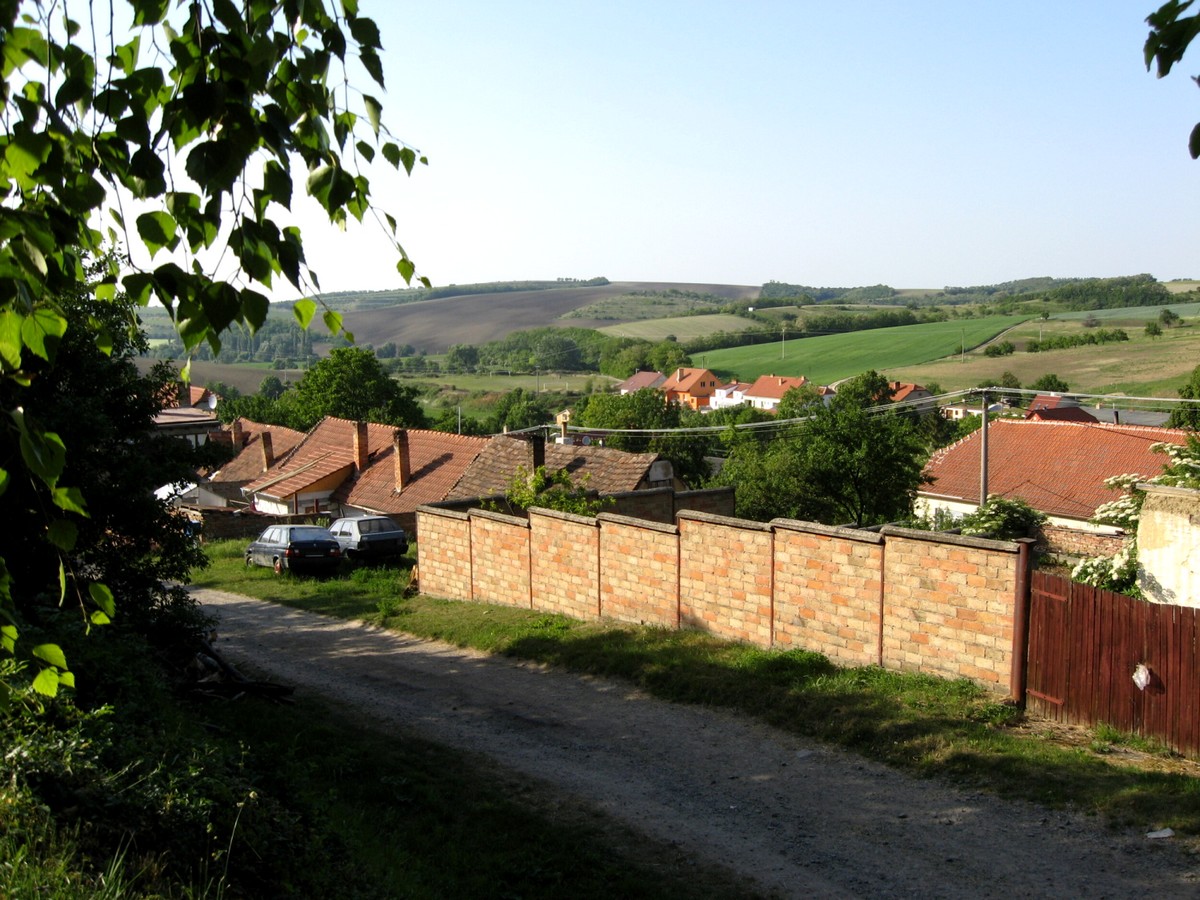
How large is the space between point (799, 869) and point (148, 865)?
5.25m

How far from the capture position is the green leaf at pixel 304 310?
3.46 m

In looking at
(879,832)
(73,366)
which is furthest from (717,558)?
(73,366)

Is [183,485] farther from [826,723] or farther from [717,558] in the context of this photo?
[826,723]

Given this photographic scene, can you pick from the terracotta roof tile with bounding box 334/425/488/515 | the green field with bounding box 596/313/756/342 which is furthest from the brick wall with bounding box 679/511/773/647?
the green field with bounding box 596/313/756/342

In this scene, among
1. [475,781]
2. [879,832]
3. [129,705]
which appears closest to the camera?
[129,705]

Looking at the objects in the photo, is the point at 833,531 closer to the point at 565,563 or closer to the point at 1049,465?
the point at 565,563

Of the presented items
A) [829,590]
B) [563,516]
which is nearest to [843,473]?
[563,516]

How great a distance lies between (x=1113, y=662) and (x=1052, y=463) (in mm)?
31557

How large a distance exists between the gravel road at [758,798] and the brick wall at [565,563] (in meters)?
2.32

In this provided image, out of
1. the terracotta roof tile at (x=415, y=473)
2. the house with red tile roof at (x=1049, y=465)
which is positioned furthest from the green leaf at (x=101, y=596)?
the house with red tile roof at (x=1049, y=465)

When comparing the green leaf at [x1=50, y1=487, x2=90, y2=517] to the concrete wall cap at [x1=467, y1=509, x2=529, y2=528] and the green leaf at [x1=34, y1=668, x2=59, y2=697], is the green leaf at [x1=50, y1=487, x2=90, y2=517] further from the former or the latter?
the concrete wall cap at [x1=467, y1=509, x2=529, y2=528]

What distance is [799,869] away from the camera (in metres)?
8.52

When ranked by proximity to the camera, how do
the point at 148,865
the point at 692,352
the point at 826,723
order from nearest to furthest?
the point at 148,865 → the point at 826,723 → the point at 692,352

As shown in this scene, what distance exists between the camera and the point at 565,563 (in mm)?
17875
